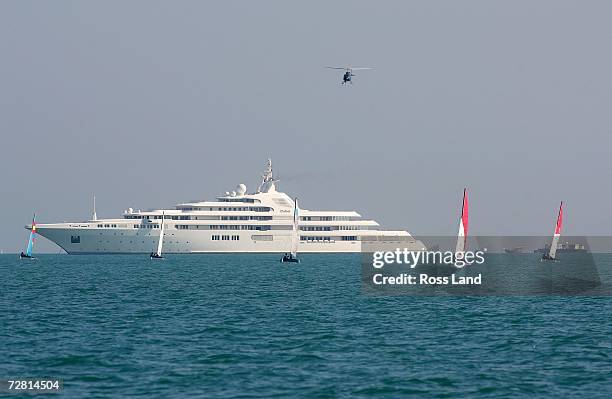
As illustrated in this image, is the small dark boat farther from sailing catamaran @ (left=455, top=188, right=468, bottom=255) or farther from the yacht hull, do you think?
sailing catamaran @ (left=455, top=188, right=468, bottom=255)

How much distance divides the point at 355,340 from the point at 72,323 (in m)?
14.7

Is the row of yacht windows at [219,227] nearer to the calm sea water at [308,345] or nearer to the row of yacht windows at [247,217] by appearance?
the row of yacht windows at [247,217]

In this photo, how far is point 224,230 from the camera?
7131 inches

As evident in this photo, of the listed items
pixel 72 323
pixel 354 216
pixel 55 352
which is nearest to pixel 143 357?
pixel 55 352

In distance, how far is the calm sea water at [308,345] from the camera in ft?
97.5

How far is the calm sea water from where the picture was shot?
29.7 m

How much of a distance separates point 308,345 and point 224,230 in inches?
5654

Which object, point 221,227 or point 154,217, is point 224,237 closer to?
point 221,227

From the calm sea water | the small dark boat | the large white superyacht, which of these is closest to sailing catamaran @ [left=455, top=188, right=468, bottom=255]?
the calm sea water

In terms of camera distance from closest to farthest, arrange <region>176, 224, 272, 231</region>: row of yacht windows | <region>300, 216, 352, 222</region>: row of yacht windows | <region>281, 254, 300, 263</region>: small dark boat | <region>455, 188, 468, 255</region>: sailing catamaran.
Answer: <region>455, 188, 468, 255</region>: sailing catamaran, <region>281, 254, 300, 263</region>: small dark boat, <region>176, 224, 272, 231</region>: row of yacht windows, <region>300, 216, 352, 222</region>: row of yacht windows

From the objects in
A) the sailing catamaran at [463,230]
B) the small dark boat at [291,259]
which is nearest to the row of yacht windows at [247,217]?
the small dark boat at [291,259]

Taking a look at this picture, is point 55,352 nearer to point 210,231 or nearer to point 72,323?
point 72,323

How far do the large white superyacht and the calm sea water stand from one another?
109 meters

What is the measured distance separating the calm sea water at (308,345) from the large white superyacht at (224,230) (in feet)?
357
